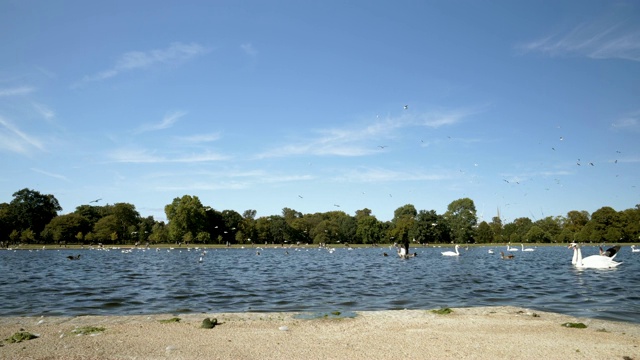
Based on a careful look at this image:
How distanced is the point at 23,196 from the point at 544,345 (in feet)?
570

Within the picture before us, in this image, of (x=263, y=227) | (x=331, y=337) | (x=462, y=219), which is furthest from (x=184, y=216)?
(x=331, y=337)

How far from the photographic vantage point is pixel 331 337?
37.4ft

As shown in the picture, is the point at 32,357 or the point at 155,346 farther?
the point at 155,346

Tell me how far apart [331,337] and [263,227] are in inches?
6186

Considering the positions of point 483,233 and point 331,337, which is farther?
point 483,233

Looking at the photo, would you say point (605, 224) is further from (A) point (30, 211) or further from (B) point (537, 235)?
(A) point (30, 211)

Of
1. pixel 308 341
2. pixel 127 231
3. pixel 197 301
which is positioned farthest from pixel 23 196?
pixel 308 341

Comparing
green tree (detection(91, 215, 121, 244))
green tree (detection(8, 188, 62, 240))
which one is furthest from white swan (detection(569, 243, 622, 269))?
green tree (detection(8, 188, 62, 240))

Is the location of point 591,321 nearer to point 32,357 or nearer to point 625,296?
point 625,296

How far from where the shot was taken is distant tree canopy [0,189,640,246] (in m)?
144

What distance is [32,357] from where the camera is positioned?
9.28 meters

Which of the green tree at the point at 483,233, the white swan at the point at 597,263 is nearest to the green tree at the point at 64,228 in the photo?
the green tree at the point at 483,233

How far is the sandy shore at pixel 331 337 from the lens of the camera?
9.59 m

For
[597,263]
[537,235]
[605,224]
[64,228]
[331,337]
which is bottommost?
[331,337]
